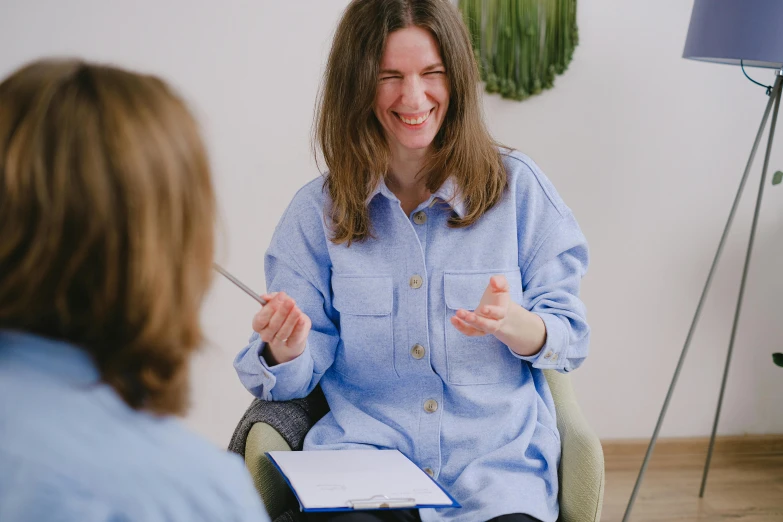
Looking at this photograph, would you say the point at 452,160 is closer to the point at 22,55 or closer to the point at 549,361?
the point at 549,361

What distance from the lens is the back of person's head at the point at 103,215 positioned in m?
0.65

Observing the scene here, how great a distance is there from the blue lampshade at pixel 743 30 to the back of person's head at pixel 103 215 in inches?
63.0

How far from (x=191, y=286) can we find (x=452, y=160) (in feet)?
2.83

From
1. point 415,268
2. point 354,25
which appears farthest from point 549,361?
point 354,25

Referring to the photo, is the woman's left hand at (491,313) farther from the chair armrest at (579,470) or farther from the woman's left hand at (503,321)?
the chair armrest at (579,470)

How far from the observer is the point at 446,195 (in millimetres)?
1496

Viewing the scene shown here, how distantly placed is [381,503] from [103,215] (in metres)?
0.71

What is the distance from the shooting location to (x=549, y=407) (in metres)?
1.51

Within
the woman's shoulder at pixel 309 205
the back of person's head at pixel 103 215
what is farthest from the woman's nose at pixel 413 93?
the back of person's head at pixel 103 215

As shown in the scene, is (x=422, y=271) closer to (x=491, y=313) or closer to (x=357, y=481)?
(x=491, y=313)

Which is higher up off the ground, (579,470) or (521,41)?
(521,41)

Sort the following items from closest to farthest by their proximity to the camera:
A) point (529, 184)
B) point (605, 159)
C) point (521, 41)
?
point (529, 184) < point (521, 41) < point (605, 159)

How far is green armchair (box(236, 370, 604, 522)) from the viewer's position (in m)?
1.35

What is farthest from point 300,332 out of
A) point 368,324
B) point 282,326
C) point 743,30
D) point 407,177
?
point 743,30
